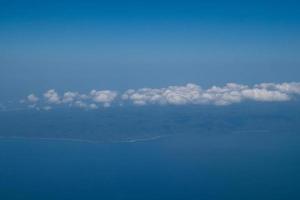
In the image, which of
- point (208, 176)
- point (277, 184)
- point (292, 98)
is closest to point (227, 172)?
point (208, 176)

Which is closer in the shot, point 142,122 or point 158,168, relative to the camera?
point 158,168

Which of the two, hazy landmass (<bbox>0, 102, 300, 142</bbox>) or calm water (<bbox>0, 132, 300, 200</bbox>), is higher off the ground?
hazy landmass (<bbox>0, 102, 300, 142</bbox>)

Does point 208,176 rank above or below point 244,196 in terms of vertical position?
above

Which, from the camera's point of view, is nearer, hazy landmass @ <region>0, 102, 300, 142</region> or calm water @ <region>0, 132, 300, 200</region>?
calm water @ <region>0, 132, 300, 200</region>

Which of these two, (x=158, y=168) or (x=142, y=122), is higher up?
(x=142, y=122)

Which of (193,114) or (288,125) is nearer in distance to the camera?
(288,125)

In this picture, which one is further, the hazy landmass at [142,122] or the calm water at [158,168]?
the hazy landmass at [142,122]

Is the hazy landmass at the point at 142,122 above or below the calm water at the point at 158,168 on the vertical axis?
above

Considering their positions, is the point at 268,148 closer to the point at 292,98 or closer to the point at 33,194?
the point at 33,194
